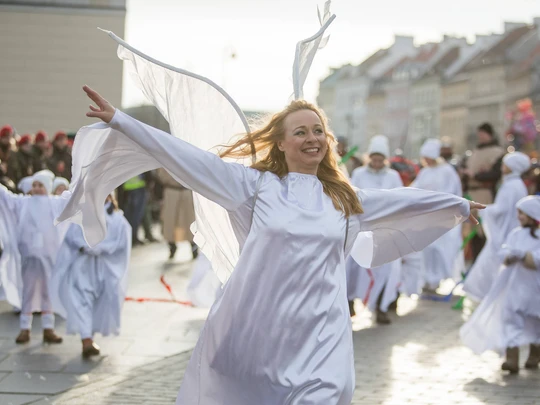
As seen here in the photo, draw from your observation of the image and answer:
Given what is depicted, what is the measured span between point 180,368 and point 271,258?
4244 millimetres

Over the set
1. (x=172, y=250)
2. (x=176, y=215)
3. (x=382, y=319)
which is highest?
(x=176, y=215)

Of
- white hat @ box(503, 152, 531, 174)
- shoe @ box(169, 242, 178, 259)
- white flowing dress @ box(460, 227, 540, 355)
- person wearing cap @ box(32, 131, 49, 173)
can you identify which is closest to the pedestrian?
shoe @ box(169, 242, 178, 259)

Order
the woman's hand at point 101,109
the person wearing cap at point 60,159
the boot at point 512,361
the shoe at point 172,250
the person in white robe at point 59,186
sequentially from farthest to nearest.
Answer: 1. the shoe at point 172,250
2. the person wearing cap at point 60,159
3. the person in white robe at point 59,186
4. the boot at point 512,361
5. the woman's hand at point 101,109

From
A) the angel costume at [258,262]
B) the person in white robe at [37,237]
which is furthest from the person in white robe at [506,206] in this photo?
the angel costume at [258,262]

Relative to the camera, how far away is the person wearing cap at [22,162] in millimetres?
15953

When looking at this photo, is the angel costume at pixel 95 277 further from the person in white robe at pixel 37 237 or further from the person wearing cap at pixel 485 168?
the person wearing cap at pixel 485 168

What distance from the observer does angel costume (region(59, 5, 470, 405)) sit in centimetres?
573

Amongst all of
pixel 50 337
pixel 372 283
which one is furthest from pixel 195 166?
pixel 372 283

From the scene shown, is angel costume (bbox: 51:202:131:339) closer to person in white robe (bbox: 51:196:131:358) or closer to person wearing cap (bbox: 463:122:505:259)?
person in white robe (bbox: 51:196:131:358)

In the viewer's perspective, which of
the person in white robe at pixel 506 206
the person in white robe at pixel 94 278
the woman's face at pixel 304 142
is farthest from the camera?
the person in white robe at pixel 506 206

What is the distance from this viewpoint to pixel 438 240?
1666 cm

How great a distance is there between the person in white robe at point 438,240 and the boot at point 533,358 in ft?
19.7

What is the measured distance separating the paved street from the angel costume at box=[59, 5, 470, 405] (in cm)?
256

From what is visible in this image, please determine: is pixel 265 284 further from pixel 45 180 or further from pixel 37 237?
pixel 45 180
